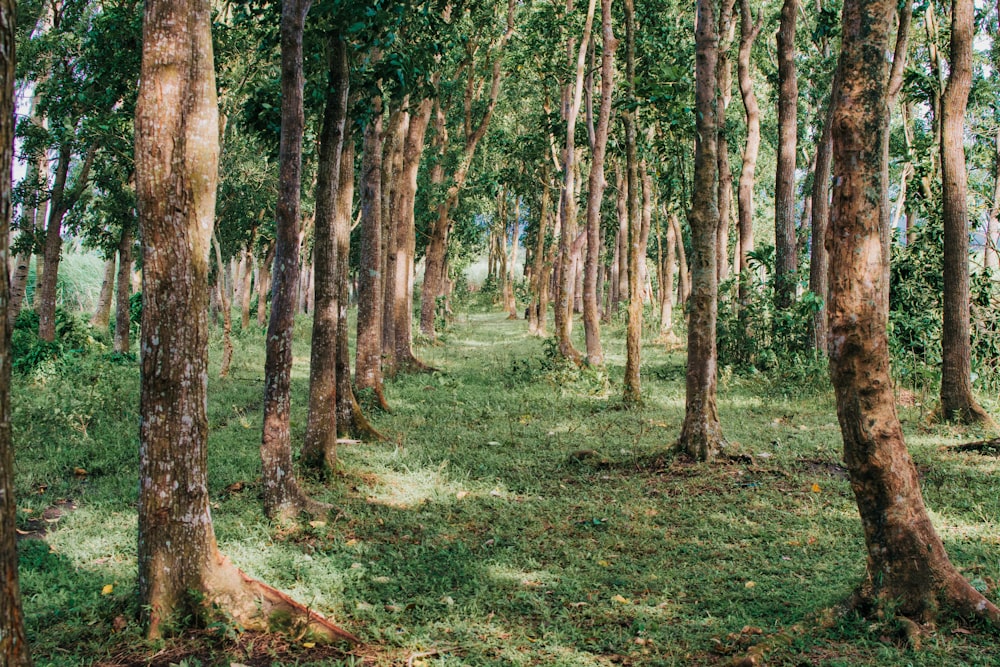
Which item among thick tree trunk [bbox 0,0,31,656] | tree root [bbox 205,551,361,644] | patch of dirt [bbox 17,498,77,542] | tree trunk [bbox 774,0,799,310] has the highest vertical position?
tree trunk [bbox 774,0,799,310]

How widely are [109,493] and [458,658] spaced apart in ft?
15.9

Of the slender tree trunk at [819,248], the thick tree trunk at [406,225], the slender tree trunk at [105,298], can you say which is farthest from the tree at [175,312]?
the slender tree trunk at [105,298]

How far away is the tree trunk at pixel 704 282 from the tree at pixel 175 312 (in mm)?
5444

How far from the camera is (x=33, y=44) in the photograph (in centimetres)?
1461

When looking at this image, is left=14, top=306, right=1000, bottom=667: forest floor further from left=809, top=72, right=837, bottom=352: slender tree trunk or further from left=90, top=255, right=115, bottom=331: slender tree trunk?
left=90, top=255, right=115, bottom=331: slender tree trunk

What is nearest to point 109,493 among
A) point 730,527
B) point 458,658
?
point 458,658

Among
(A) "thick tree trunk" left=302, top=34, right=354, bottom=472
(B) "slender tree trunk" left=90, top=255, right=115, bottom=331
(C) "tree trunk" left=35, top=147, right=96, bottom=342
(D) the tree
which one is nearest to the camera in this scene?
(D) the tree

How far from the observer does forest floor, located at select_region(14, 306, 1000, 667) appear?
13.7ft

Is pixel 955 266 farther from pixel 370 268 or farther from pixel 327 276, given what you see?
pixel 327 276

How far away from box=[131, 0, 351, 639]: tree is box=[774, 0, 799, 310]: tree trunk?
12.7 metres

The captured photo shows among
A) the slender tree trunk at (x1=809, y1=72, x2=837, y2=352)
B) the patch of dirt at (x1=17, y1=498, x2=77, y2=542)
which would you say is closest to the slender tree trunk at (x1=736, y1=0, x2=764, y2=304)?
the slender tree trunk at (x1=809, y1=72, x2=837, y2=352)

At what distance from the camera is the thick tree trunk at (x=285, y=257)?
6309 millimetres

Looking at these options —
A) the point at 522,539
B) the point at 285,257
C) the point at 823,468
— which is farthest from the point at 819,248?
the point at 285,257

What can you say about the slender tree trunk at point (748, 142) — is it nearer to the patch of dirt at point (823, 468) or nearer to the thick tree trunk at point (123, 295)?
the patch of dirt at point (823, 468)
